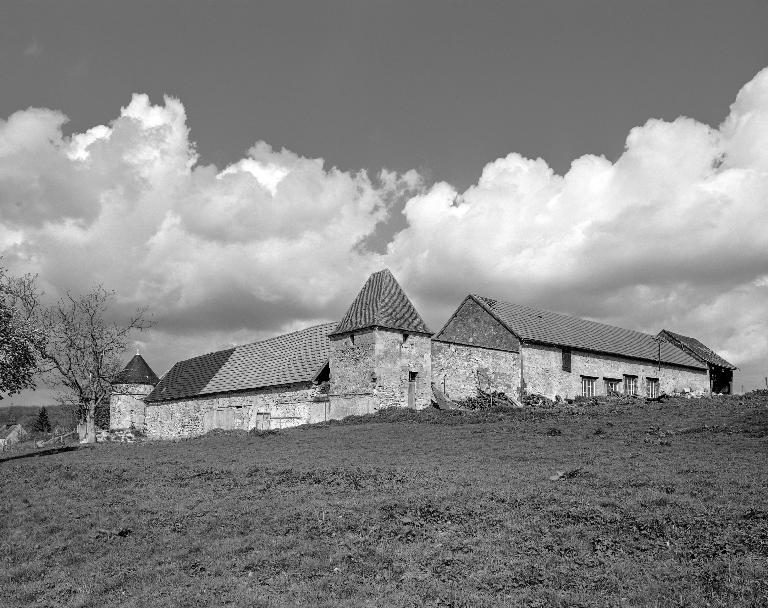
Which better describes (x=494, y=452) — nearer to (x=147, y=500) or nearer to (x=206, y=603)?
(x=147, y=500)

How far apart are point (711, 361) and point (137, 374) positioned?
164 ft

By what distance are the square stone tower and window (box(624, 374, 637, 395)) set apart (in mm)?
18478

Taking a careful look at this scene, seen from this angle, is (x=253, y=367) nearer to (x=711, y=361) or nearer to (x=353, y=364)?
(x=353, y=364)

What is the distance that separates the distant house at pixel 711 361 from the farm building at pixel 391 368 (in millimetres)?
454

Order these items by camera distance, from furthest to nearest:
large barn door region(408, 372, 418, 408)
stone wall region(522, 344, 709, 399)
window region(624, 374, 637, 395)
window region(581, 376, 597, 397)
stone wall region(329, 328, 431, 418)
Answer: window region(624, 374, 637, 395) < window region(581, 376, 597, 397) < stone wall region(522, 344, 709, 399) < large barn door region(408, 372, 418, 408) < stone wall region(329, 328, 431, 418)

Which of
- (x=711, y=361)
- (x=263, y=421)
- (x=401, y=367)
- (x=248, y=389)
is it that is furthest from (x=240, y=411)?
(x=711, y=361)

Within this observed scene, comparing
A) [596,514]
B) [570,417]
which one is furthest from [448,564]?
[570,417]

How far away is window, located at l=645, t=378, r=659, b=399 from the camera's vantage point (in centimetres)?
4675

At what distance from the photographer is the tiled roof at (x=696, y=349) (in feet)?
181

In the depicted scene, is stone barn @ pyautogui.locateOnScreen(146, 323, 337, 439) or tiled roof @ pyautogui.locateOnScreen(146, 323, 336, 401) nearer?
stone barn @ pyautogui.locateOnScreen(146, 323, 337, 439)

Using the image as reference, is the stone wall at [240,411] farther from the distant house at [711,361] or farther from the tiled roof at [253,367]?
the distant house at [711,361]

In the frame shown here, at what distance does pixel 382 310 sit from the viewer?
33594 mm

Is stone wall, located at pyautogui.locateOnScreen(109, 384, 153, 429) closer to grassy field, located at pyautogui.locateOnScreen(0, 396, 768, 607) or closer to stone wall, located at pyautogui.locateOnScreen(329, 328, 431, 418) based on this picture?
stone wall, located at pyautogui.locateOnScreen(329, 328, 431, 418)

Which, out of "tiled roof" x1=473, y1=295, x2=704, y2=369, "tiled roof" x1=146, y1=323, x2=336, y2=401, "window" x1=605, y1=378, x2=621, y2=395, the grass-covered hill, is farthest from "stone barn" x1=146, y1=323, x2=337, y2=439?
the grass-covered hill
